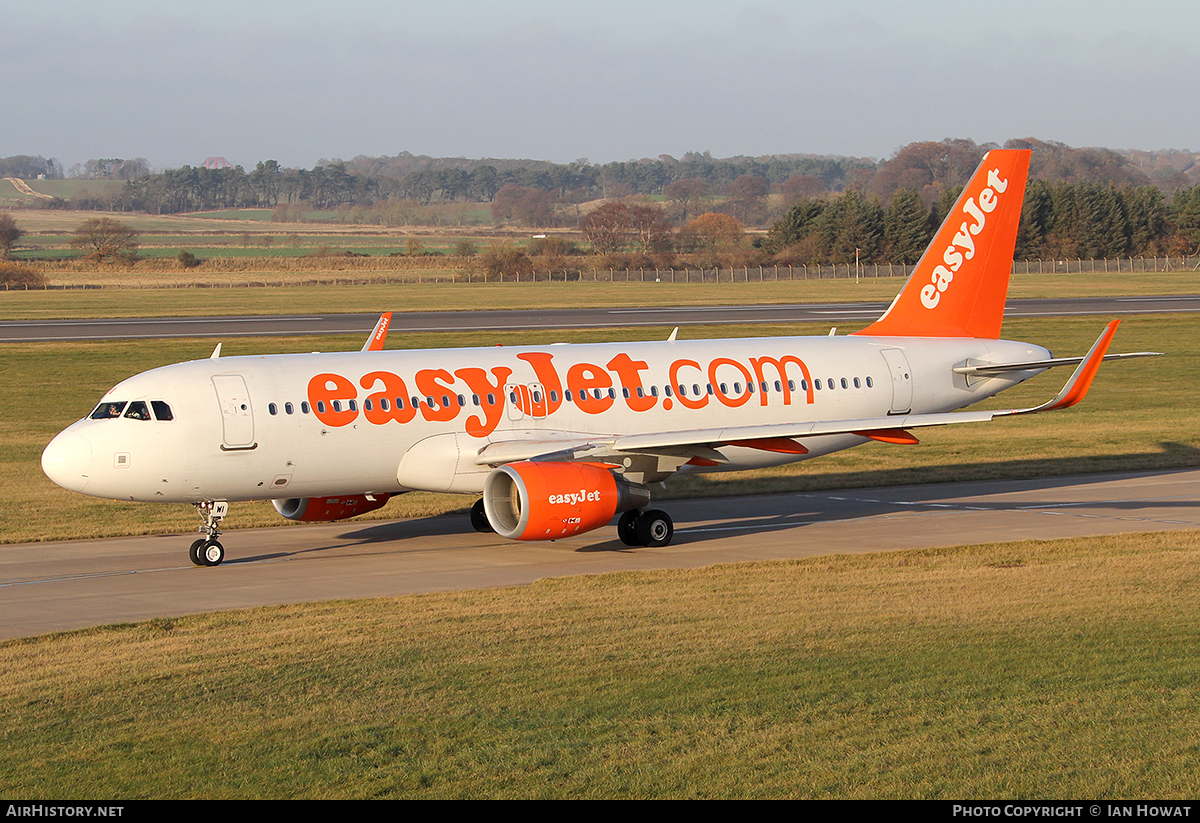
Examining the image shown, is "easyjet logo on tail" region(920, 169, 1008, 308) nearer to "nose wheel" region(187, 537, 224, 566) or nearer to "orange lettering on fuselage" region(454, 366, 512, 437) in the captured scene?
"orange lettering on fuselage" region(454, 366, 512, 437)

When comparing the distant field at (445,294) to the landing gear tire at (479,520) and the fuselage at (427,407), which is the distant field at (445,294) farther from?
the landing gear tire at (479,520)

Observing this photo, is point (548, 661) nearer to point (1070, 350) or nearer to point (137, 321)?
point (1070, 350)

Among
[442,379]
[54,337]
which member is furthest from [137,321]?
[442,379]

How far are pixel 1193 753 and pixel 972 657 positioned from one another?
13.3 ft

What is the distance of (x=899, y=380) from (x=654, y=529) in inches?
331

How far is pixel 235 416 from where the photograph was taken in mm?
24906

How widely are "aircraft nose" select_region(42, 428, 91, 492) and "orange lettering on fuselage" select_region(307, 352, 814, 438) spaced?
166 inches

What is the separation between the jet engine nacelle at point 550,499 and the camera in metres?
24.3

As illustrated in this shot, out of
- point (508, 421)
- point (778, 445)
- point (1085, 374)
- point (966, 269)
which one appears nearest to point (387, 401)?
point (508, 421)

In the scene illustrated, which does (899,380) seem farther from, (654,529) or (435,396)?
(435,396)

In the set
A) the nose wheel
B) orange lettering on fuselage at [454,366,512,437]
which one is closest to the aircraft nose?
the nose wheel

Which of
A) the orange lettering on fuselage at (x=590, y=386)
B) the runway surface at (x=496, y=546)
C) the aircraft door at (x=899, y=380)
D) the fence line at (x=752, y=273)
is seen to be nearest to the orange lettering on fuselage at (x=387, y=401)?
the runway surface at (x=496, y=546)

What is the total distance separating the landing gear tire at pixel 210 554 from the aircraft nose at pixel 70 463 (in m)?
2.46

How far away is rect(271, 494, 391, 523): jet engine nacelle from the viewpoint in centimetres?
2816
